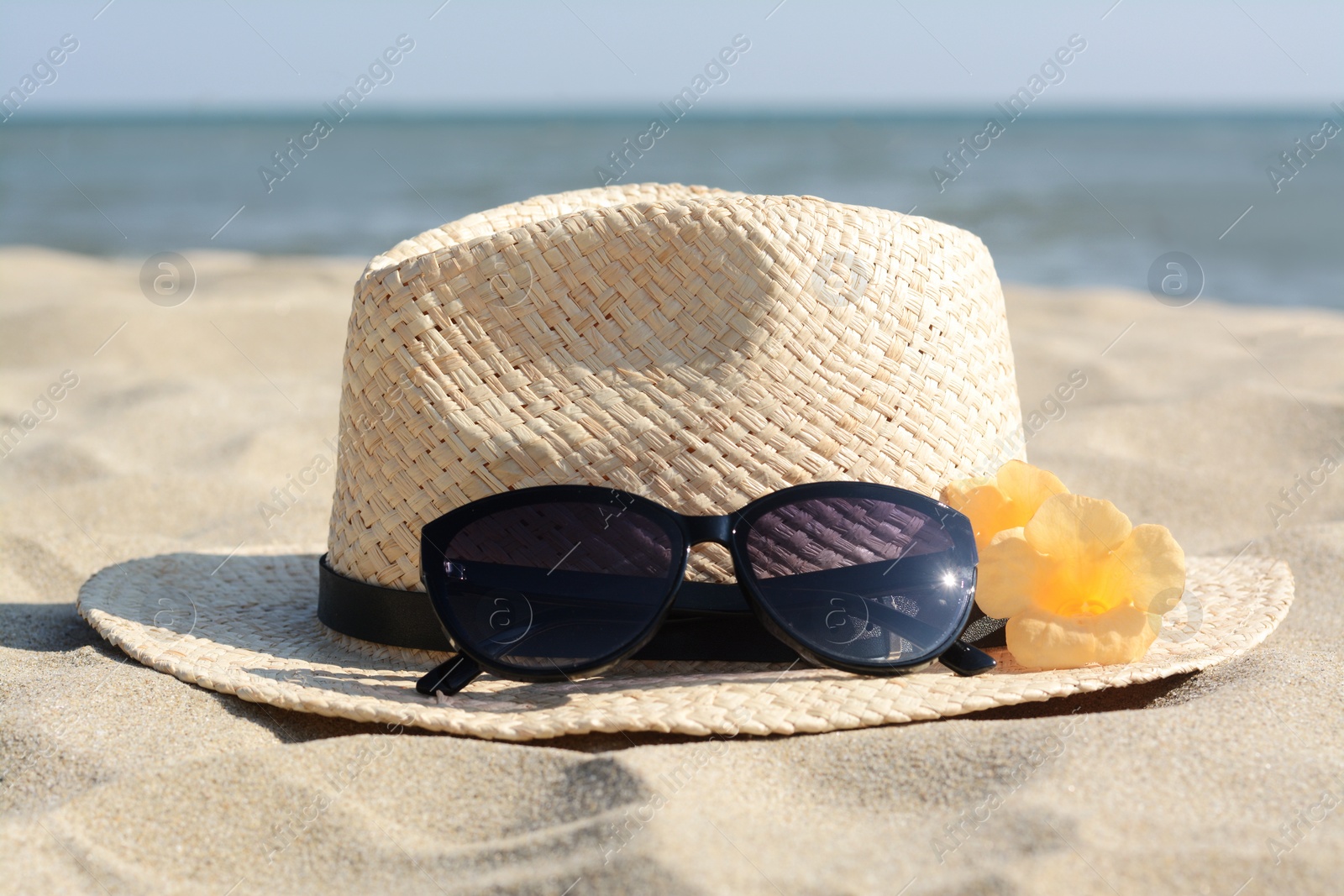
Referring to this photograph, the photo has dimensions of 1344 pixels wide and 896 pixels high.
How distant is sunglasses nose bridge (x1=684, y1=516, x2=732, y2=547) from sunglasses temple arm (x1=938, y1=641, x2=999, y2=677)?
0.36 m

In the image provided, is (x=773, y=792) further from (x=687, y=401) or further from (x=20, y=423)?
(x=20, y=423)

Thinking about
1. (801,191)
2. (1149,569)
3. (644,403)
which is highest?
(801,191)

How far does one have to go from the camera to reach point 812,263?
1.68m

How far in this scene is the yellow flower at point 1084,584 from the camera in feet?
5.06

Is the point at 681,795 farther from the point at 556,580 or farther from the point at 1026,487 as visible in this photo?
the point at 1026,487

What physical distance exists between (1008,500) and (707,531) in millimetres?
486

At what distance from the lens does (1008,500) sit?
5.36 feet

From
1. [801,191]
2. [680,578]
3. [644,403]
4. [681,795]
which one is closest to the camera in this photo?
[681,795]

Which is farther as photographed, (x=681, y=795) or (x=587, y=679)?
(x=587, y=679)

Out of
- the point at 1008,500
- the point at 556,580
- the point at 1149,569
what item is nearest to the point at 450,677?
the point at 556,580

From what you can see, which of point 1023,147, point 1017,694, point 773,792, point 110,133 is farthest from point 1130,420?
point 110,133

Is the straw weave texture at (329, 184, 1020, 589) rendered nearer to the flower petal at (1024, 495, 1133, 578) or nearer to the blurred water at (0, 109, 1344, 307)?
the flower petal at (1024, 495, 1133, 578)

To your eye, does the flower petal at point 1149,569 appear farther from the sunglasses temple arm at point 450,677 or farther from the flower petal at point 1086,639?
the sunglasses temple arm at point 450,677

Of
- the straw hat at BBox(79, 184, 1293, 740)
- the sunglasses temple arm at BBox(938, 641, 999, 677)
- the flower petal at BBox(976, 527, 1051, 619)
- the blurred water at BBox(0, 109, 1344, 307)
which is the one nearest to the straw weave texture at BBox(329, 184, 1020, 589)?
the straw hat at BBox(79, 184, 1293, 740)
